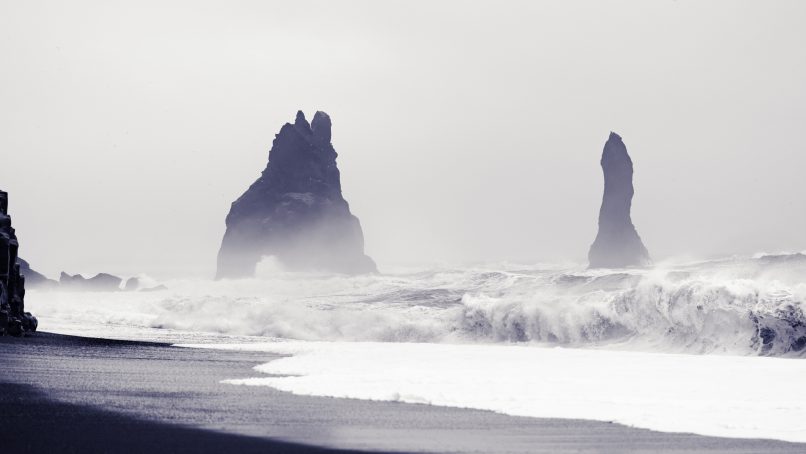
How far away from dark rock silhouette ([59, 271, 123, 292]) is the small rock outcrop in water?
63464 millimetres

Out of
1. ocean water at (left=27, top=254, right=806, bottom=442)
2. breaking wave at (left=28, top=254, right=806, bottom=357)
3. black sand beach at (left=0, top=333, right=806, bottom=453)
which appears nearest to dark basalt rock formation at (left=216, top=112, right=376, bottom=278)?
ocean water at (left=27, top=254, right=806, bottom=442)

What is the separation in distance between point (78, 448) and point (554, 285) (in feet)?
170

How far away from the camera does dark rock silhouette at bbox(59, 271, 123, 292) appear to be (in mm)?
143625

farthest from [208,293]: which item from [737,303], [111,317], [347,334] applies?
[737,303]

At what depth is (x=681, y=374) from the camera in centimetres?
2666

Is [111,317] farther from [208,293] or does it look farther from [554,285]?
[208,293]

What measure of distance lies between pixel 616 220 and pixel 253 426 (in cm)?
11483

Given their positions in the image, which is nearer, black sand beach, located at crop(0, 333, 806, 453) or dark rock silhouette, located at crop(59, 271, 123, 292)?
black sand beach, located at crop(0, 333, 806, 453)

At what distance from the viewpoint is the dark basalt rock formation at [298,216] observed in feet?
473

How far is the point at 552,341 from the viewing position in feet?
159

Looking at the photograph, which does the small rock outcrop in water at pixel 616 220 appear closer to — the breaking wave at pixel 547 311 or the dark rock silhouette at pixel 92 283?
the breaking wave at pixel 547 311

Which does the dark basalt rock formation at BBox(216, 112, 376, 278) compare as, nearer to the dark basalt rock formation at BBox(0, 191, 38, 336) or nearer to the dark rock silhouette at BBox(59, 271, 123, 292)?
the dark rock silhouette at BBox(59, 271, 123, 292)

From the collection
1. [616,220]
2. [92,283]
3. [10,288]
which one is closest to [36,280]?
[92,283]

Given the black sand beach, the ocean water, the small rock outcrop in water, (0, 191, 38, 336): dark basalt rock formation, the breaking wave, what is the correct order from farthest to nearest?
the small rock outcrop in water → (0, 191, 38, 336): dark basalt rock formation → the breaking wave → the ocean water → the black sand beach
